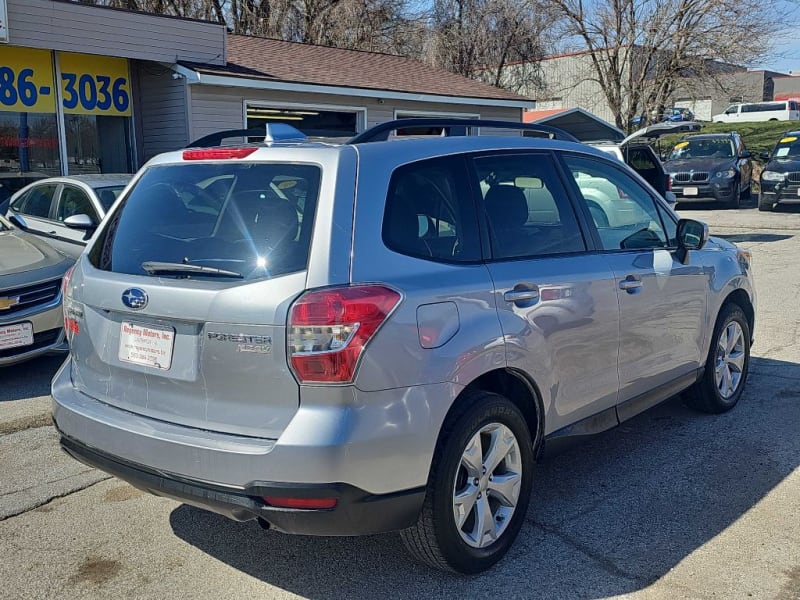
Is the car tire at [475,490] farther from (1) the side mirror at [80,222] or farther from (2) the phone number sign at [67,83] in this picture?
(2) the phone number sign at [67,83]

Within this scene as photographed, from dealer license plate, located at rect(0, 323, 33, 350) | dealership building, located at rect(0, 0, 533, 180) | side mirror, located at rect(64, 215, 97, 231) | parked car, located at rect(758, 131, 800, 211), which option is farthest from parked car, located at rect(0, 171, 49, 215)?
parked car, located at rect(758, 131, 800, 211)

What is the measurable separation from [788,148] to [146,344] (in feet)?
66.1

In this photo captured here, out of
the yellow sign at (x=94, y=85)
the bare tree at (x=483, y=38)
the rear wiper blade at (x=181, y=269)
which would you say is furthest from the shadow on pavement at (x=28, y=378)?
the bare tree at (x=483, y=38)

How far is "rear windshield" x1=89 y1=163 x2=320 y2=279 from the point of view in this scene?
2.96 m

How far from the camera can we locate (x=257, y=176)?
318cm

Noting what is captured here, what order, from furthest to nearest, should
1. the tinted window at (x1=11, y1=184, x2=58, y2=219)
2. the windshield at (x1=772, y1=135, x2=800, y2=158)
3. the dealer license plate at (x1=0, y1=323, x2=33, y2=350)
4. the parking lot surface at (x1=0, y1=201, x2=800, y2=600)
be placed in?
the windshield at (x1=772, y1=135, x2=800, y2=158) < the tinted window at (x1=11, y1=184, x2=58, y2=219) < the dealer license plate at (x1=0, y1=323, x2=33, y2=350) < the parking lot surface at (x1=0, y1=201, x2=800, y2=600)

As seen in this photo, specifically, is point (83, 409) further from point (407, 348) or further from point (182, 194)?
point (407, 348)

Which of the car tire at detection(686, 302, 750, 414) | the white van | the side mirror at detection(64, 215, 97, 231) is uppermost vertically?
the white van

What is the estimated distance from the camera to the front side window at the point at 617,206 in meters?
4.20

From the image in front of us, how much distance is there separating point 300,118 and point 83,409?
12.8 metres

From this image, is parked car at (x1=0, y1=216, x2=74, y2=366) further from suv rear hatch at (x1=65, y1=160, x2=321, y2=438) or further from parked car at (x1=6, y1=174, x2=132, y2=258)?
suv rear hatch at (x1=65, y1=160, x2=321, y2=438)

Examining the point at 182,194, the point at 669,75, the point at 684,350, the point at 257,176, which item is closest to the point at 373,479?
the point at 257,176

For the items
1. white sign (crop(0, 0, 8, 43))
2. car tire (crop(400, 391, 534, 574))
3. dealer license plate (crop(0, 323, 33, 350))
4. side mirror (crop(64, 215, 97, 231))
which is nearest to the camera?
car tire (crop(400, 391, 534, 574))

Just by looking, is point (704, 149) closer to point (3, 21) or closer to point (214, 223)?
point (3, 21)
